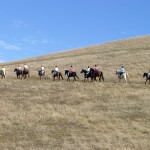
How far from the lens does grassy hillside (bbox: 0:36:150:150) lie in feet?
86.6

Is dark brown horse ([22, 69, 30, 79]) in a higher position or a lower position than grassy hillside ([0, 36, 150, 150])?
higher

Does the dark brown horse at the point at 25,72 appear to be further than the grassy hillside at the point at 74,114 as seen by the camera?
Yes

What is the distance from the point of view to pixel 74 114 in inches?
1284

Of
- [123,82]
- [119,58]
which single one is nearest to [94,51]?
[119,58]

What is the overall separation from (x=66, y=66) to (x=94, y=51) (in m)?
18.8

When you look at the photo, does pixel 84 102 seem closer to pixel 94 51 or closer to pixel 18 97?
pixel 18 97

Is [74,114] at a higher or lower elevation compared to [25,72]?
lower

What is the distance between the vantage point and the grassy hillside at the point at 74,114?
26.4 metres

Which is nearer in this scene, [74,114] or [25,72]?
[74,114]

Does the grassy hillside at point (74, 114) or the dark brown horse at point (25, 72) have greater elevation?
the dark brown horse at point (25, 72)

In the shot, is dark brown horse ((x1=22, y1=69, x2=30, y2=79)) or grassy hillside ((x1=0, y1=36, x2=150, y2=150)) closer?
grassy hillside ((x1=0, y1=36, x2=150, y2=150))

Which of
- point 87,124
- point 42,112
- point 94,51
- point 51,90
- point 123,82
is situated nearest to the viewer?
point 87,124

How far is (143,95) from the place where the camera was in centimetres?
3862

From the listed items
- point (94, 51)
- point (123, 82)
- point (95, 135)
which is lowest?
point (95, 135)
